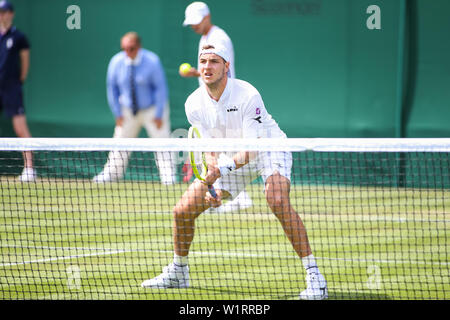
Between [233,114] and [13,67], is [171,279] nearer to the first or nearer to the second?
[233,114]

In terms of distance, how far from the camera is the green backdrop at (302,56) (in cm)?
1123

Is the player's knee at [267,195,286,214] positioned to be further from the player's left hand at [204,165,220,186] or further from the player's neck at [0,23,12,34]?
the player's neck at [0,23,12,34]

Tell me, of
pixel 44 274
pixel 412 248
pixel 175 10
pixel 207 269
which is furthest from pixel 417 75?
pixel 44 274

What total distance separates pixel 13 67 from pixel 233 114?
7091 mm

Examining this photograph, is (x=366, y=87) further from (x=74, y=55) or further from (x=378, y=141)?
(x=378, y=141)

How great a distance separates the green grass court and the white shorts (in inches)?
27.1

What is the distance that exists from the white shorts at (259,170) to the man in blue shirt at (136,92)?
5695mm

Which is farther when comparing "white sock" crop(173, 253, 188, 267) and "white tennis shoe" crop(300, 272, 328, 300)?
"white sock" crop(173, 253, 188, 267)

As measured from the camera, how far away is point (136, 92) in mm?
12180

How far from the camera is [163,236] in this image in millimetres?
8133

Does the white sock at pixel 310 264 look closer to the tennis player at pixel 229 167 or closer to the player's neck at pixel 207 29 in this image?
the tennis player at pixel 229 167

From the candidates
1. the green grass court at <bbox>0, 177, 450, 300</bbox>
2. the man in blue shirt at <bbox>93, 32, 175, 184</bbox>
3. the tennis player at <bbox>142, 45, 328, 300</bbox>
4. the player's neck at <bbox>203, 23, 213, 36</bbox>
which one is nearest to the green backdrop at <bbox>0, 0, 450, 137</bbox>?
the man in blue shirt at <bbox>93, 32, 175, 184</bbox>

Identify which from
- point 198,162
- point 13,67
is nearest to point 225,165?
point 198,162

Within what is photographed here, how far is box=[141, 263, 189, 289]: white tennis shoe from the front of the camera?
6.05m
